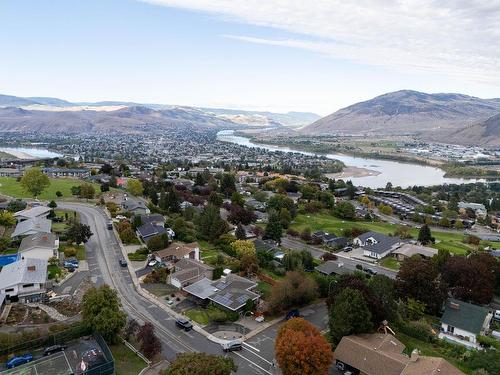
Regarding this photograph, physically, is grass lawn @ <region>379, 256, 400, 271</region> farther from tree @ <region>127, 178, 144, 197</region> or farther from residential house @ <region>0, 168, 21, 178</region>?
residential house @ <region>0, 168, 21, 178</region>

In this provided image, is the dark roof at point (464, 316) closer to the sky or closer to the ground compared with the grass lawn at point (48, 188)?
closer to the sky

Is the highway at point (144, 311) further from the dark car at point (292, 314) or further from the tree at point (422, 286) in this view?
the tree at point (422, 286)

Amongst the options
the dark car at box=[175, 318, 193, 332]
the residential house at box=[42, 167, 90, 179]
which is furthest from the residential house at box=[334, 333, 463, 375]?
the residential house at box=[42, 167, 90, 179]

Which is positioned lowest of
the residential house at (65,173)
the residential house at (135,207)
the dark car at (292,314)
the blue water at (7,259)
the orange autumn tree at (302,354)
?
the residential house at (65,173)

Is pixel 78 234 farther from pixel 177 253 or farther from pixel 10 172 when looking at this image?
pixel 10 172

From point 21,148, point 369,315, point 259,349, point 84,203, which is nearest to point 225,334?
point 259,349

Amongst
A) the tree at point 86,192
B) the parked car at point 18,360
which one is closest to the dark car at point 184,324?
the parked car at point 18,360
